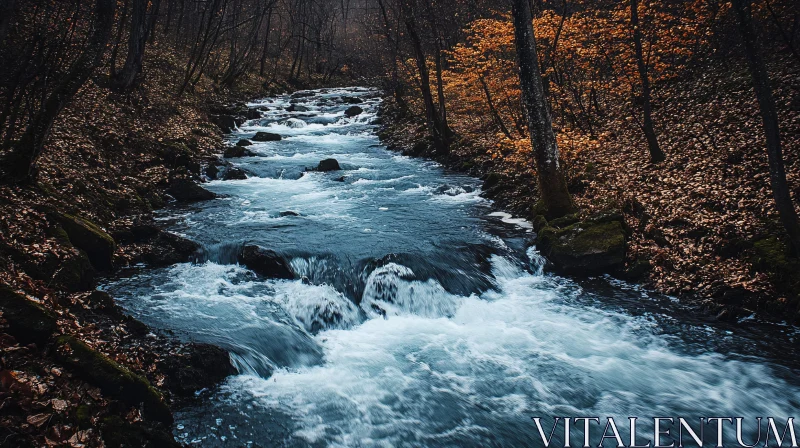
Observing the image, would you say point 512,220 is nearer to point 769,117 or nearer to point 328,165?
point 769,117

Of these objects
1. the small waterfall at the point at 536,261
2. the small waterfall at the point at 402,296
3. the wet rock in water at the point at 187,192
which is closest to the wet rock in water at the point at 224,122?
the wet rock in water at the point at 187,192

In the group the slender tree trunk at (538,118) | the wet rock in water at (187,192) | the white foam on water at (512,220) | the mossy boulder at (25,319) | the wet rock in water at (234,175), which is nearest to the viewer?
the mossy boulder at (25,319)

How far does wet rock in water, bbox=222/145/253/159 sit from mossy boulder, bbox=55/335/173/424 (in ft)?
51.1

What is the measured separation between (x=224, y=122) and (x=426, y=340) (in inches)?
785

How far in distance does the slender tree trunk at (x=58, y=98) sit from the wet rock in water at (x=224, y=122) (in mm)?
15160

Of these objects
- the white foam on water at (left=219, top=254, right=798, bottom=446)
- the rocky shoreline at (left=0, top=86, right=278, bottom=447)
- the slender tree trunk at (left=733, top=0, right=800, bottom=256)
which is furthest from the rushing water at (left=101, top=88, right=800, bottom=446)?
the slender tree trunk at (left=733, top=0, right=800, bottom=256)

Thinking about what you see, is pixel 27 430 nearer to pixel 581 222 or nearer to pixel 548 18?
pixel 581 222

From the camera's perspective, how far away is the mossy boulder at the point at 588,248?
932 cm

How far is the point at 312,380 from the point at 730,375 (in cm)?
551

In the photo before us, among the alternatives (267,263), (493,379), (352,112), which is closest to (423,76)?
(267,263)

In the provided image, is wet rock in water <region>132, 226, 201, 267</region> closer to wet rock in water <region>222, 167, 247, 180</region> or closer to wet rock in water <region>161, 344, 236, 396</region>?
wet rock in water <region>161, 344, 236, 396</region>

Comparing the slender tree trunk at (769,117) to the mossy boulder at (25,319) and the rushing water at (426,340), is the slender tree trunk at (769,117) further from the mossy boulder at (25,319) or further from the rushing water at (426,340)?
the mossy boulder at (25,319)

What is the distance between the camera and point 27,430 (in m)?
3.50

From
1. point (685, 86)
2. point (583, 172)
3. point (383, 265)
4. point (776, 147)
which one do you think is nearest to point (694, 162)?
point (583, 172)
